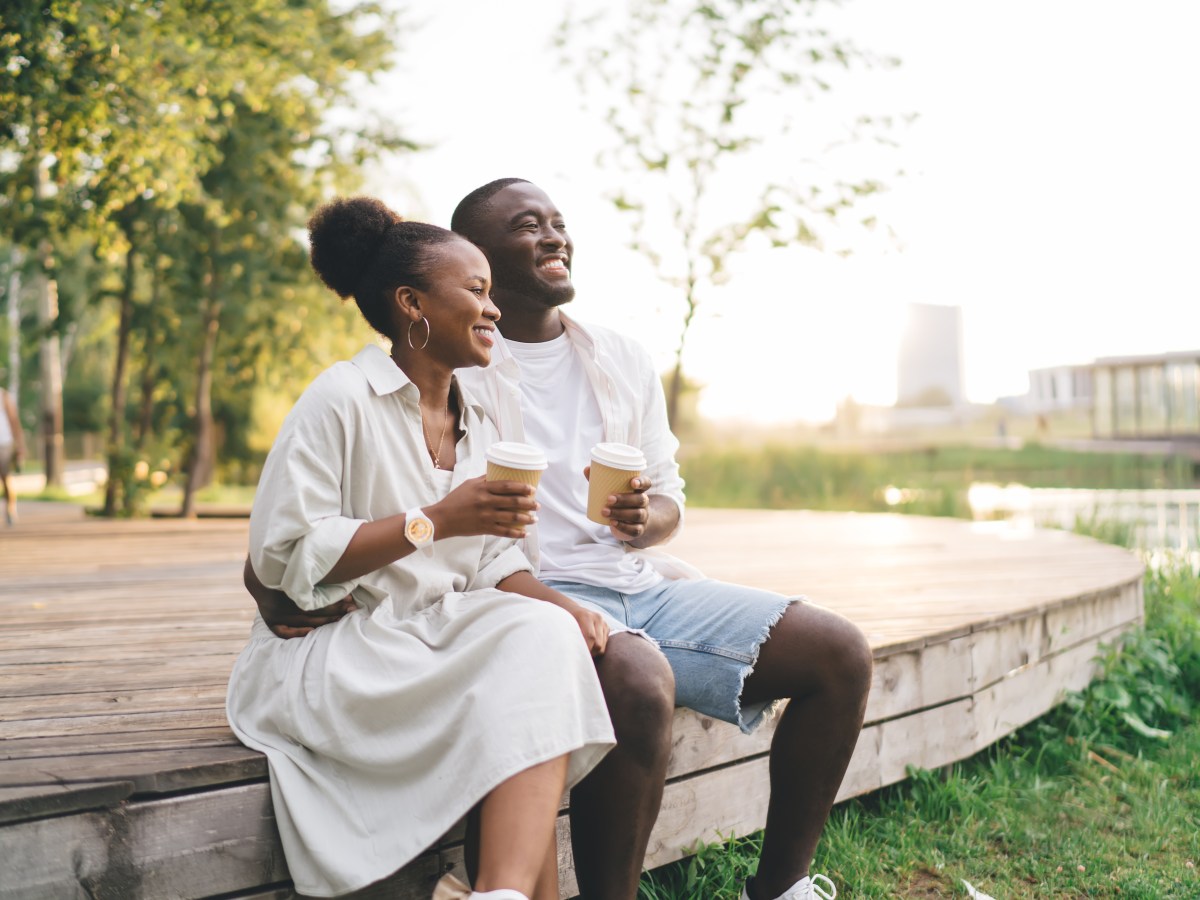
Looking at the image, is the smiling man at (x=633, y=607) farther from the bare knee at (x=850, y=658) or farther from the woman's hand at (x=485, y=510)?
the woman's hand at (x=485, y=510)

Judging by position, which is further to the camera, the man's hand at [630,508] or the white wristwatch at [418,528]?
the man's hand at [630,508]

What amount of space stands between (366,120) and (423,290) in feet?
30.3

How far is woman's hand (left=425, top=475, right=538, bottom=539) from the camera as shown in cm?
167

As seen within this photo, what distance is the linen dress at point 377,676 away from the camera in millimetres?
1598

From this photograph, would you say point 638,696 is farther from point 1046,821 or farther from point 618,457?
point 1046,821

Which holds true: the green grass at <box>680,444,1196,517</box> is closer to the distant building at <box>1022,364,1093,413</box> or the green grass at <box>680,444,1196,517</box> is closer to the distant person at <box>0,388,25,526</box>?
the distant person at <box>0,388,25,526</box>

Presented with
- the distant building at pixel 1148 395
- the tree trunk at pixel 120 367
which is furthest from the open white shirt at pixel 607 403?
the distant building at pixel 1148 395

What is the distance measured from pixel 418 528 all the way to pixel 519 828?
19.3 inches

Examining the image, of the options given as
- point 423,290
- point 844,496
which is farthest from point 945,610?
point 844,496

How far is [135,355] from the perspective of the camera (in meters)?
10.8

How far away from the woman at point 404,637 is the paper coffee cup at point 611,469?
0.69 ft

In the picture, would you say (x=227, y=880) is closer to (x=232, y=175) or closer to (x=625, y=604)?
(x=625, y=604)

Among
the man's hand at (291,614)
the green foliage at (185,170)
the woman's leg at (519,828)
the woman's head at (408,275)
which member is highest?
the green foliage at (185,170)

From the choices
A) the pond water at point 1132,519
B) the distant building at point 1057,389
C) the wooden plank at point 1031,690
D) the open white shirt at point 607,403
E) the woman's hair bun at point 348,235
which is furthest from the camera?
the distant building at point 1057,389
